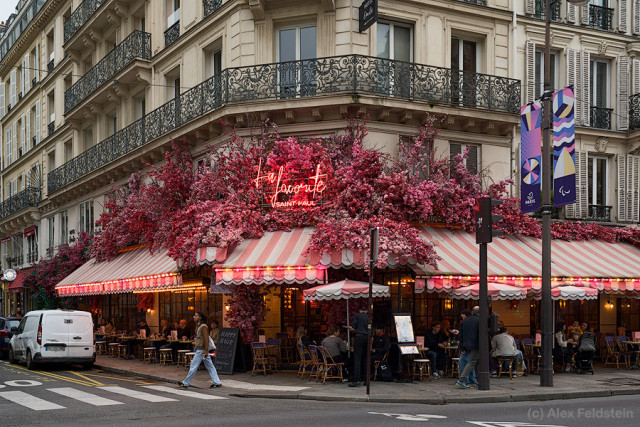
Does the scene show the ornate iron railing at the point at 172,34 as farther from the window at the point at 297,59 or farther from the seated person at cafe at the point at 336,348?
the seated person at cafe at the point at 336,348

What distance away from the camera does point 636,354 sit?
64.5 feet

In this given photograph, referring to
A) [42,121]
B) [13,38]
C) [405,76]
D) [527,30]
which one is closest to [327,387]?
[405,76]

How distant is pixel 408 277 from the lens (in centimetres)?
1852

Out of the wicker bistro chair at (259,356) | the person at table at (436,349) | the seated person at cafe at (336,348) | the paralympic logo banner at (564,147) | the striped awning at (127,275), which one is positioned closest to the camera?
the paralympic logo banner at (564,147)

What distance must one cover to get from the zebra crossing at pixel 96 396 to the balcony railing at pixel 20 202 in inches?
970

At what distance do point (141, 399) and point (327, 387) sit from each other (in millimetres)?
3826

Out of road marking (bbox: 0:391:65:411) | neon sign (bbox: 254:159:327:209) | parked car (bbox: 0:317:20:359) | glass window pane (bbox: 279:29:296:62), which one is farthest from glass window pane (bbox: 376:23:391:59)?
parked car (bbox: 0:317:20:359)

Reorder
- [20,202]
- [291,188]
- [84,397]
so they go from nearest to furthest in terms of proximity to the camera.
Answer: [84,397] < [291,188] < [20,202]

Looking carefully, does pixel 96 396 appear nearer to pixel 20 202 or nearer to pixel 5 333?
pixel 5 333

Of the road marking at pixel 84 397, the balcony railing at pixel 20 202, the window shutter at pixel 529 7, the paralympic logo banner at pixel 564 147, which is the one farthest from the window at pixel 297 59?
the balcony railing at pixel 20 202

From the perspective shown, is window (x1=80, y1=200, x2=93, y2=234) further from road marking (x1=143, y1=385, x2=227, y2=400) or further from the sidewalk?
road marking (x1=143, y1=385, x2=227, y2=400)

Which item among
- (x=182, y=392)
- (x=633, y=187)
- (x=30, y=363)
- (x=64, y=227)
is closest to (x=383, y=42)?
(x=633, y=187)

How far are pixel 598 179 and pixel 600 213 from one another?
1063mm

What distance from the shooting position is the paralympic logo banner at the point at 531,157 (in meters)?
15.7
